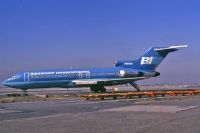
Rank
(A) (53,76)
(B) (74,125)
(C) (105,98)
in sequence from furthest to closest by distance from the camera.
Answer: (A) (53,76)
(C) (105,98)
(B) (74,125)

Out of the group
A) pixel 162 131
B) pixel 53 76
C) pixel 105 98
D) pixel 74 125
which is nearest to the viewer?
pixel 162 131

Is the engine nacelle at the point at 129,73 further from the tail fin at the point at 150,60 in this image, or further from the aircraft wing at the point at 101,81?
the tail fin at the point at 150,60

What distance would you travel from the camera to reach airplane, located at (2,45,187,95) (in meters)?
66.0

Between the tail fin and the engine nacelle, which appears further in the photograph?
the tail fin

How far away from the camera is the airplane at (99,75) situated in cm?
6600

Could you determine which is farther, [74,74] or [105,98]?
[74,74]

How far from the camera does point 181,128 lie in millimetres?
16109

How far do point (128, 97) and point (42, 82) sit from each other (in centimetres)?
2203

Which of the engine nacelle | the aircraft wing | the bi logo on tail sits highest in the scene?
the bi logo on tail

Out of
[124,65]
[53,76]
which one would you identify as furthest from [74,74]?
[124,65]

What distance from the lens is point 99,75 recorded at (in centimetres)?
6744

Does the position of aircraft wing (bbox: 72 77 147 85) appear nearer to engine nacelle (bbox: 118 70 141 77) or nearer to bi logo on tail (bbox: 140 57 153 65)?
engine nacelle (bbox: 118 70 141 77)

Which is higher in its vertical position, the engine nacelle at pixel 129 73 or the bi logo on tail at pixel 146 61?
the bi logo on tail at pixel 146 61

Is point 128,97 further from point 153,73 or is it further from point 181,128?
point 181,128
